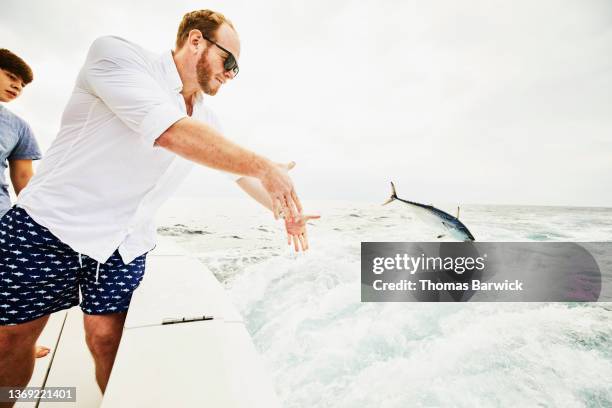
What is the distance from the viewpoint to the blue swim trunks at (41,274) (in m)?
0.99

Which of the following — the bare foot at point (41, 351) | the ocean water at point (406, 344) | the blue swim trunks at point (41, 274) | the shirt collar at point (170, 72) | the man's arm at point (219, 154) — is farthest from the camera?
the ocean water at point (406, 344)

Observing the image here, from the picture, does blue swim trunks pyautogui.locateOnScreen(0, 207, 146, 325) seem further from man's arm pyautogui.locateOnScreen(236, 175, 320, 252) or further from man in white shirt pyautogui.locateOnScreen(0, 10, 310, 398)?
man's arm pyautogui.locateOnScreen(236, 175, 320, 252)

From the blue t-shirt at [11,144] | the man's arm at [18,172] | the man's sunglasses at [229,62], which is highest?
the man's sunglasses at [229,62]

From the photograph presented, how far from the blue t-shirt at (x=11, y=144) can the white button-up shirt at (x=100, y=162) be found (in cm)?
105

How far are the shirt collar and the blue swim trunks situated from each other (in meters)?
0.68

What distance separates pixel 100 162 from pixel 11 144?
131cm

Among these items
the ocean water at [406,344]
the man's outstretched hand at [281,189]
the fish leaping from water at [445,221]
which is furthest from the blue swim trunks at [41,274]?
the fish leaping from water at [445,221]

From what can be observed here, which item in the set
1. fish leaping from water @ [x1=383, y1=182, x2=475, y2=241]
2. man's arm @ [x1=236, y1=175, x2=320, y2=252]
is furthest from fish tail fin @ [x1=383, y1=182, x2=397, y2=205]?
man's arm @ [x1=236, y1=175, x2=320, y2=252]

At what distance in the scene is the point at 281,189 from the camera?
0.76 metres

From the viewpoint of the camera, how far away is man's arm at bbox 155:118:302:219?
0.75 meters

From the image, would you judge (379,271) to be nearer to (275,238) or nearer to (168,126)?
(275,238)

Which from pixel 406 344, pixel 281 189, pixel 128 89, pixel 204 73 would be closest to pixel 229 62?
pixel 204 73

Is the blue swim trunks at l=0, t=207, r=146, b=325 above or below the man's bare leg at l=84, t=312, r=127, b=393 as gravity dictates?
above

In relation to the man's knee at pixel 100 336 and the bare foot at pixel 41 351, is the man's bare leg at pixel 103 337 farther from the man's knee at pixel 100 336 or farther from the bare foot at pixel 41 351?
the bare foot at pixel 41 351
